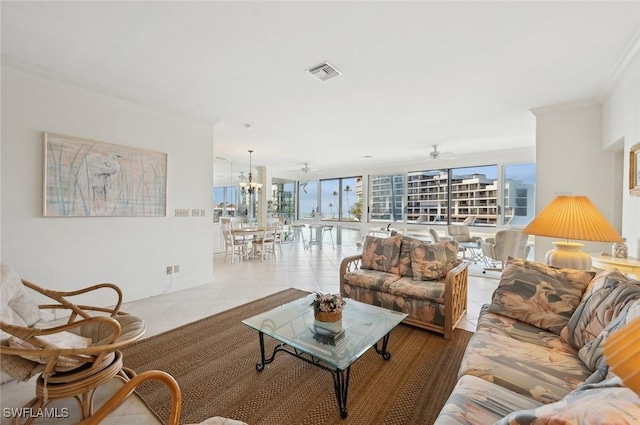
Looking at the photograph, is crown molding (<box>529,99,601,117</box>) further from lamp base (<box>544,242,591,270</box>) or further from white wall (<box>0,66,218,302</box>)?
white wall (<box>0,66,218,302</box>)

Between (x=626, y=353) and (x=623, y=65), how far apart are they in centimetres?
329

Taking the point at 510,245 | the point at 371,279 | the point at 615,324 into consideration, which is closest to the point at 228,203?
the point at 371,279

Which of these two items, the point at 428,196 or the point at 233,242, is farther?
the point at 428,196

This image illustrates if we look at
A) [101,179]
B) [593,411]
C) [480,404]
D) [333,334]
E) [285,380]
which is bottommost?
[285,380]

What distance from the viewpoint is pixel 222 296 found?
3.67 meters

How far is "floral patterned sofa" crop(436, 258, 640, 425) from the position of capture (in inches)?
26.1

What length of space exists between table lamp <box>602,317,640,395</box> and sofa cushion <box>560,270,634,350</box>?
115 cm

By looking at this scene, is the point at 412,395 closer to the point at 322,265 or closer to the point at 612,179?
the point at 612,179

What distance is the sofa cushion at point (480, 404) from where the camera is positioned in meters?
1.01

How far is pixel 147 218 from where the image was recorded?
3.53m

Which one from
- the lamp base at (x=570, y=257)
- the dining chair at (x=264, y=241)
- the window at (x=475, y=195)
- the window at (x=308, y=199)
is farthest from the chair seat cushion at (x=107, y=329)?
the window at (x=308, y=199)

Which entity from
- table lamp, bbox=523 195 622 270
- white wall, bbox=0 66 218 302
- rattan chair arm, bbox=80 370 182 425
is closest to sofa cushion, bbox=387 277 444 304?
table lamp, bbox=523 195 622 270

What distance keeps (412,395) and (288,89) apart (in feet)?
10.2

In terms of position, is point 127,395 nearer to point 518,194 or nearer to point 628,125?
point 628,125
